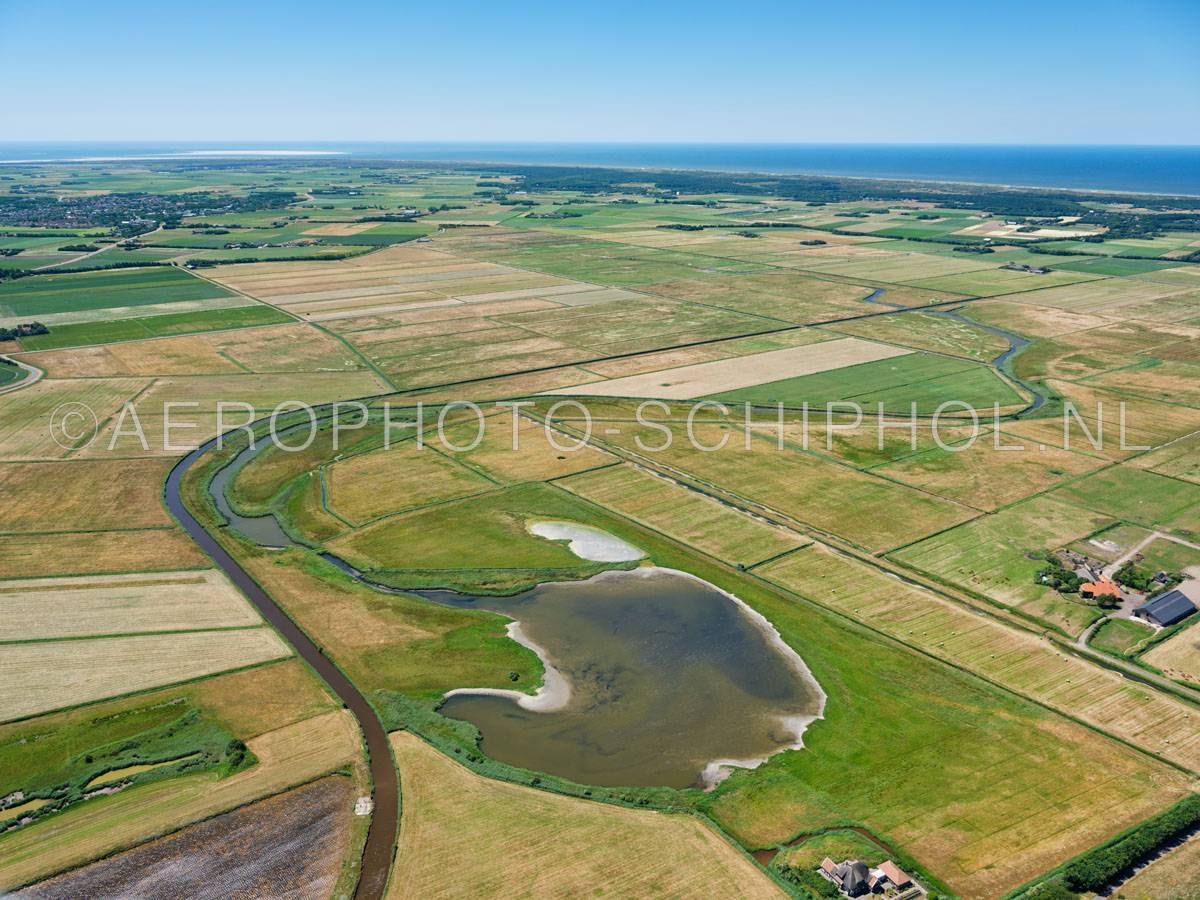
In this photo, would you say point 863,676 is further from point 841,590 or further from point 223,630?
point 223,630

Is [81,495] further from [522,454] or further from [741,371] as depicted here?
[741,371]

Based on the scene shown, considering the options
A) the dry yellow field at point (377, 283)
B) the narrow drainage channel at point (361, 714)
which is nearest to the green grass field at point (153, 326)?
the dry yellow field at point (377, 283)

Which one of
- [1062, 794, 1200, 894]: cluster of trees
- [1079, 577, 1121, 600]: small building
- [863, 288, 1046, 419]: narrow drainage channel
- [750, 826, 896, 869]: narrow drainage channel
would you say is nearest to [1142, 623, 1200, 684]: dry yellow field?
[1079, 577, 1121, 600]: small building

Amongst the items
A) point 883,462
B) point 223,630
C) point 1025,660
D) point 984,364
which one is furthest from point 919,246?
point 223,630

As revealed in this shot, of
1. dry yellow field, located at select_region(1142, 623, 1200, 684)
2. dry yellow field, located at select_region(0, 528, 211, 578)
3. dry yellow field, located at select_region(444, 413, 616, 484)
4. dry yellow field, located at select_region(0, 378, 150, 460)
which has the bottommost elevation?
dry yellow field, located at select_region(1142, 623, 1200, 684)

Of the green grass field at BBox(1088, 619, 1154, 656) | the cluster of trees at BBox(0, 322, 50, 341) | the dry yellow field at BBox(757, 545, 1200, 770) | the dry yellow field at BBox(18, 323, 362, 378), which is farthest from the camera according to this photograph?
the cluster of trees at BBox(0, 322, 50, 341)

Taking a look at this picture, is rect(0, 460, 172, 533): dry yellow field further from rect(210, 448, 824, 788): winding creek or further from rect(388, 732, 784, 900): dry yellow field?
rect(388, 732, 784, 900): dry yellow field

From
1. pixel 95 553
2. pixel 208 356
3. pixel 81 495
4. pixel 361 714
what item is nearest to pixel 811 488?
pixel 361 714
